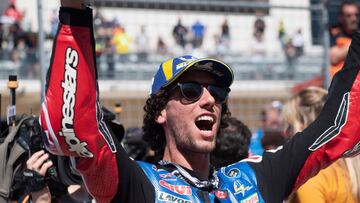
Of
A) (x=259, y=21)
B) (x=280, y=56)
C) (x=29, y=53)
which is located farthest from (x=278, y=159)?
(x=29, y=53)

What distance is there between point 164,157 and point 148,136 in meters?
0.17

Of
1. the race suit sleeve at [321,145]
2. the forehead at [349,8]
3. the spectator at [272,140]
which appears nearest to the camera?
the race suit sleeve at [321,145]

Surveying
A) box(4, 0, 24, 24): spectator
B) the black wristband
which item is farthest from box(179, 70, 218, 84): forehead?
box(4, 0, 24, 24): spectator

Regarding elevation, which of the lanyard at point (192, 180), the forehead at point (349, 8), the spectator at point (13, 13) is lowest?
the spectator at point (13, 13)

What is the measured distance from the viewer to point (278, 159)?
3.17 meters

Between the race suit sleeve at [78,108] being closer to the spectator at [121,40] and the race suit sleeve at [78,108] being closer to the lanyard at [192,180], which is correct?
the lanyard at [192,180]

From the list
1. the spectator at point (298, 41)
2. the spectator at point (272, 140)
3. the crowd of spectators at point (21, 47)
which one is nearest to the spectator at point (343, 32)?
the spectator at point (272, 140)

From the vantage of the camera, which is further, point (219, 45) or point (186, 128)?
point (219, 45)

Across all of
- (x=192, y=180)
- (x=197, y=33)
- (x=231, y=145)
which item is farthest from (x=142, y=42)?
(x=192, y=180)

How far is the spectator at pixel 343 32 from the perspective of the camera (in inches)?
240

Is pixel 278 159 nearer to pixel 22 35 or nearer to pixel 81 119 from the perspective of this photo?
pixel 81 119

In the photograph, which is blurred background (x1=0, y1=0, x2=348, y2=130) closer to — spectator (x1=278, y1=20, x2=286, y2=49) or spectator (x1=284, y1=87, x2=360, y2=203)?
spectator (x1=278, y1=20, x2=286, y2=49)

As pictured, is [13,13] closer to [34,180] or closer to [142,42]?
[142,42]

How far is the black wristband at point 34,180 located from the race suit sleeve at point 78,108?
3.59ft
